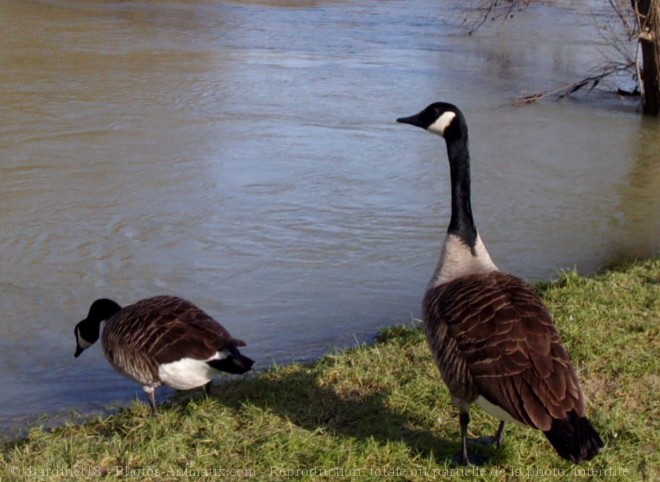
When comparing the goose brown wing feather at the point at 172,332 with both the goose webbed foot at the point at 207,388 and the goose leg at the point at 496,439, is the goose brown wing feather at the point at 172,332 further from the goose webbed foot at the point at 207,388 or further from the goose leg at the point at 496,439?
the goose leg at the point at 496,439

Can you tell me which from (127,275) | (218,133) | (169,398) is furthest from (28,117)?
(169,398)

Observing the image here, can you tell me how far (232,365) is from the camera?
4309 mm

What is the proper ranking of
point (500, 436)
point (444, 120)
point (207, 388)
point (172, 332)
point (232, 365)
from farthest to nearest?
1. point (207, 388)
2. point (172, 332)
3. point (444, 120)
4. point (232, 365)
5. point (500, 436)

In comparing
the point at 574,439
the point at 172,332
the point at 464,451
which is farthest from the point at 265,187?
the point at 574,439

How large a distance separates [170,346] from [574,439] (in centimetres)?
211

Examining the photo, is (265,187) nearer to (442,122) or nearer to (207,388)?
(207,388)

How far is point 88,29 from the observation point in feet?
66.0

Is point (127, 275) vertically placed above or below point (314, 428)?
below

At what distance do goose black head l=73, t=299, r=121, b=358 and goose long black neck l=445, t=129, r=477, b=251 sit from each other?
2.21 meters

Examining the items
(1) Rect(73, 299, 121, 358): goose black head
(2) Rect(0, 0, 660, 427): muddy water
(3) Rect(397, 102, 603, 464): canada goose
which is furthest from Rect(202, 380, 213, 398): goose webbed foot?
(3) Rect(397, 102, 603, 464): canada goose

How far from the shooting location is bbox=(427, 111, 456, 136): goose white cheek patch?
14.5 ft

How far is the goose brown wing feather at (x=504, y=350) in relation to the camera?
3.34 meters

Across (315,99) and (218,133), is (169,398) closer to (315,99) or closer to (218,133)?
(218,133)

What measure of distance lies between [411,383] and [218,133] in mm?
7717
